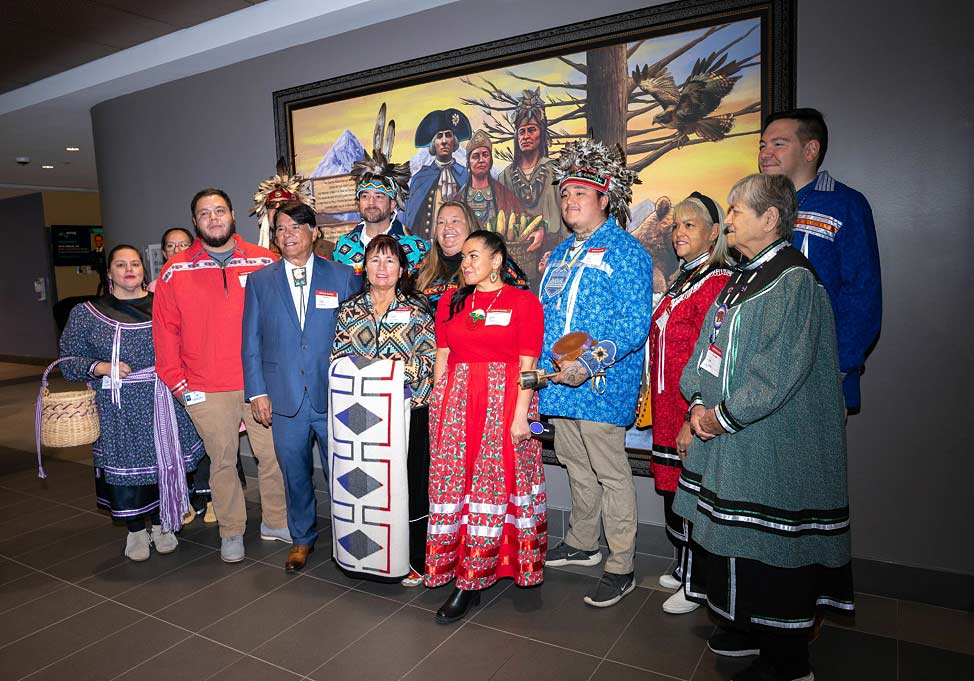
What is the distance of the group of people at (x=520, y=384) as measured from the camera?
2049 mm

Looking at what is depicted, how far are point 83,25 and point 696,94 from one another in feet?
13.9

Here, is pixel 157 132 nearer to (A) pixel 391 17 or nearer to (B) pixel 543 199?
(A) pixel 391 17

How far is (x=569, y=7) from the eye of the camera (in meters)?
3.37

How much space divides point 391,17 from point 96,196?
11.3 meters

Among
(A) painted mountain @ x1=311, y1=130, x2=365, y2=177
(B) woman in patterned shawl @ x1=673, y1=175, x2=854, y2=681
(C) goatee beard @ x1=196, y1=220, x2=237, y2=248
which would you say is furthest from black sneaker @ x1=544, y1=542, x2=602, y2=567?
(A) painted mountain @ x1=311, y1=130, x2=365, y2=177

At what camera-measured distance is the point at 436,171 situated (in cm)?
392

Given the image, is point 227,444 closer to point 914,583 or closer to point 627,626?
point 627,626

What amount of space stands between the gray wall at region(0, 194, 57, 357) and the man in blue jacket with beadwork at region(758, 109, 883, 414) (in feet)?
43.6

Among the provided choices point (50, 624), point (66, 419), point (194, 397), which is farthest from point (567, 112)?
point (50, 624)

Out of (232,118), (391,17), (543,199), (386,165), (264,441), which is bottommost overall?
(264,441)

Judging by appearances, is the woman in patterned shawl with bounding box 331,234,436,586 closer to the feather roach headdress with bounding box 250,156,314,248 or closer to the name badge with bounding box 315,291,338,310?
the name badge with bounding box 315,291,338,310

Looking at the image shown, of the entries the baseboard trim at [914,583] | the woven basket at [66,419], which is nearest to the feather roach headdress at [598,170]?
the baseboard trim at [914,583]

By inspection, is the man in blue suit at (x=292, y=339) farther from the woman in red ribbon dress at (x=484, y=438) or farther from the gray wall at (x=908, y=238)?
the gray wall at (x=908, y=238)

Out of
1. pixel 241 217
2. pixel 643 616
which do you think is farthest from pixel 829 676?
pixel 241 217
